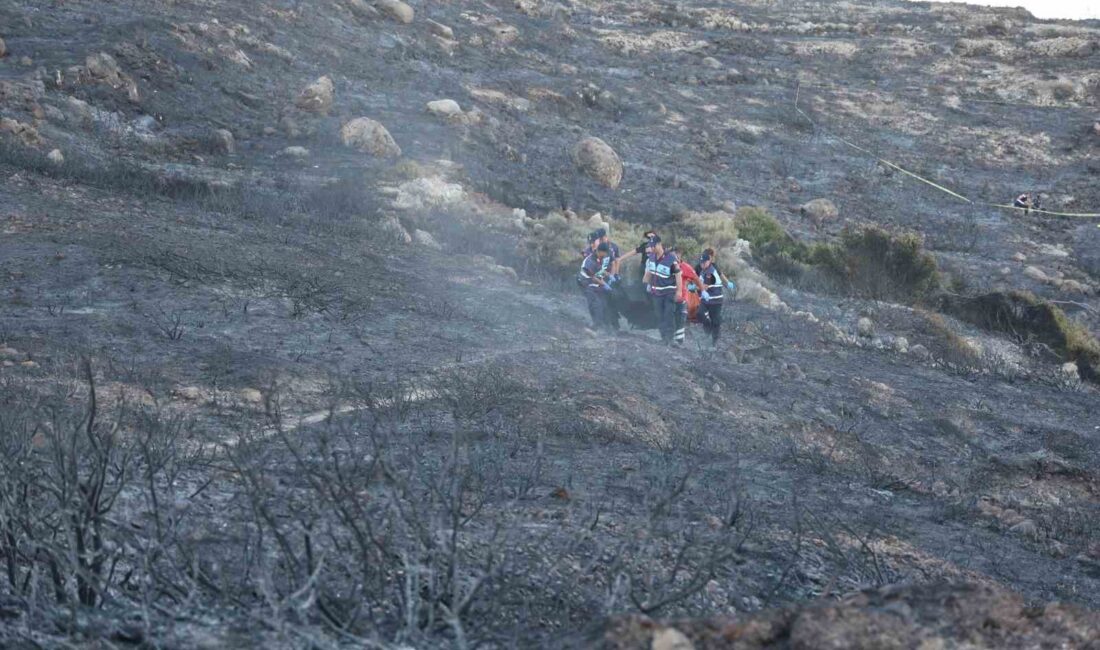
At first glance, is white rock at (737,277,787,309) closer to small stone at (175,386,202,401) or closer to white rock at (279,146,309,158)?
white rock at (279,146,309,158)

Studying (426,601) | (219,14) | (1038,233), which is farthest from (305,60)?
(426,601)

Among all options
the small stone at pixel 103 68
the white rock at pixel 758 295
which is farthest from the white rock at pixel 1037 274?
the small stone at pixel 103 68

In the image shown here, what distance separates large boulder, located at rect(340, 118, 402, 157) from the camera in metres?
21.0

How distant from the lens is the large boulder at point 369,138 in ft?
68.7

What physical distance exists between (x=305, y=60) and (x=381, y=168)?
667 cm

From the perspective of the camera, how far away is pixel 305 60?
25297 millimetres

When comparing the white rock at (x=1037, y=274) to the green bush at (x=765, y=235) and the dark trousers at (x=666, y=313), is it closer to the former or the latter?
the green bush at (x=765, y=235)

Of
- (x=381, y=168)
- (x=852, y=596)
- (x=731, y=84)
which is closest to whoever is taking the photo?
(x=852, y=596)

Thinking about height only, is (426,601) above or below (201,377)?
above

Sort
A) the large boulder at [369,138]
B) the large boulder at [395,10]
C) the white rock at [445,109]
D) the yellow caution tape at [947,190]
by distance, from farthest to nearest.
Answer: the large boulder at [395,10] < the yellow caution tape at [947,190] < the white rock at [445,109] < the large boulder at [369,138]

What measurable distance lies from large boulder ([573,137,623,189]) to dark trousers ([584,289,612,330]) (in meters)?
10.8

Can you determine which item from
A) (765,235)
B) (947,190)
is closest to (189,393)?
(765,235)

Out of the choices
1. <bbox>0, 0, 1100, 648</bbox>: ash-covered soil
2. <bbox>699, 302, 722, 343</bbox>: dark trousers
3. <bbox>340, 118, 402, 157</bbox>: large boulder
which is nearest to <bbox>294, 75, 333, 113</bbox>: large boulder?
<bbox>0, 0, 1100, 648</bbox>: ash-covered soil

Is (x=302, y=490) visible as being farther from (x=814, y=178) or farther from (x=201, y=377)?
(x=814, y=178)
